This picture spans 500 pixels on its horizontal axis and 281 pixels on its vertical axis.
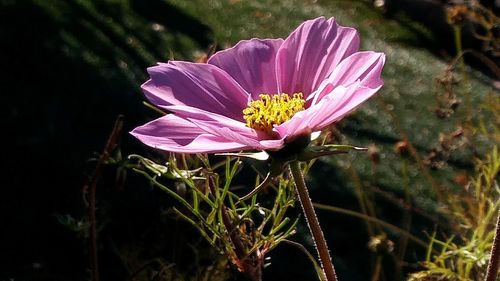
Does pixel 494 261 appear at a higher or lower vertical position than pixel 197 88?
lower

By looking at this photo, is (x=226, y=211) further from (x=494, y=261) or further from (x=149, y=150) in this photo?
(x=149, y=150)

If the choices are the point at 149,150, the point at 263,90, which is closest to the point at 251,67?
the point at 263,90

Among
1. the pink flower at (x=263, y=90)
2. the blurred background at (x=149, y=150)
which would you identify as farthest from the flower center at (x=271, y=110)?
the blurred background at (x=149, y=150)

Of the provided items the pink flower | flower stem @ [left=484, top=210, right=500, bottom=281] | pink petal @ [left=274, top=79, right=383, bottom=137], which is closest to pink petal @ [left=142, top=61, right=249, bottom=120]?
the pink flower

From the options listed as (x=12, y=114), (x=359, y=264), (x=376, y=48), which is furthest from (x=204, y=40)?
(x=359, y=264)

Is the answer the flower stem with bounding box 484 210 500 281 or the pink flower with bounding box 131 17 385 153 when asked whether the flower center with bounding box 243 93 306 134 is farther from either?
the flower stem with bounding box 484 210 500 281
